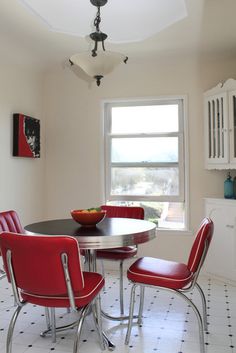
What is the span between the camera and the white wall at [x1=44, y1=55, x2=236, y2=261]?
3.91 metres

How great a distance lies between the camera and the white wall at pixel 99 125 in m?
3.91

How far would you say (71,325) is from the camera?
2492 mm

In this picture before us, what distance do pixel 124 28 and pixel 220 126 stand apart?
4.66 ft

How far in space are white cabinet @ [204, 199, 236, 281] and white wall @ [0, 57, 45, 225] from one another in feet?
6.76

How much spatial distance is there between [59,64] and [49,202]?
173 cm

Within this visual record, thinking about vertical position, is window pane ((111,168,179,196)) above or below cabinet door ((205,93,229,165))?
below

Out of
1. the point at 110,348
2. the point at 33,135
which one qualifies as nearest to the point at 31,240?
the point at 110,348

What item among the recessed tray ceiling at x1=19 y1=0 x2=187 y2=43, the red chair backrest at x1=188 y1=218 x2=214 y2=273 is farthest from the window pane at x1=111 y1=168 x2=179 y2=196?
the red chair backrest at x1=188 y1=218 x2=214 y2=273

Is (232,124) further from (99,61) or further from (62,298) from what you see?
(62,298)

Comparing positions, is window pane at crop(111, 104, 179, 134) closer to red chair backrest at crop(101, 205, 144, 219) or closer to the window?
the window

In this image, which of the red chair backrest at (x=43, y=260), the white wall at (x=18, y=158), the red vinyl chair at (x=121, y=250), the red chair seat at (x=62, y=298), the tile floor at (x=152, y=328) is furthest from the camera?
the white wall at (x=18, y=158)

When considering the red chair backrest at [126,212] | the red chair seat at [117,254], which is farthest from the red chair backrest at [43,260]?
the red chair backrest at [126,212]

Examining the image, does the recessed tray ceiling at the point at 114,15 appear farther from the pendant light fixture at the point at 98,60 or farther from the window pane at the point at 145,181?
the window pane at the point at 145,181

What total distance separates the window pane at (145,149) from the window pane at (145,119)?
11 cm
